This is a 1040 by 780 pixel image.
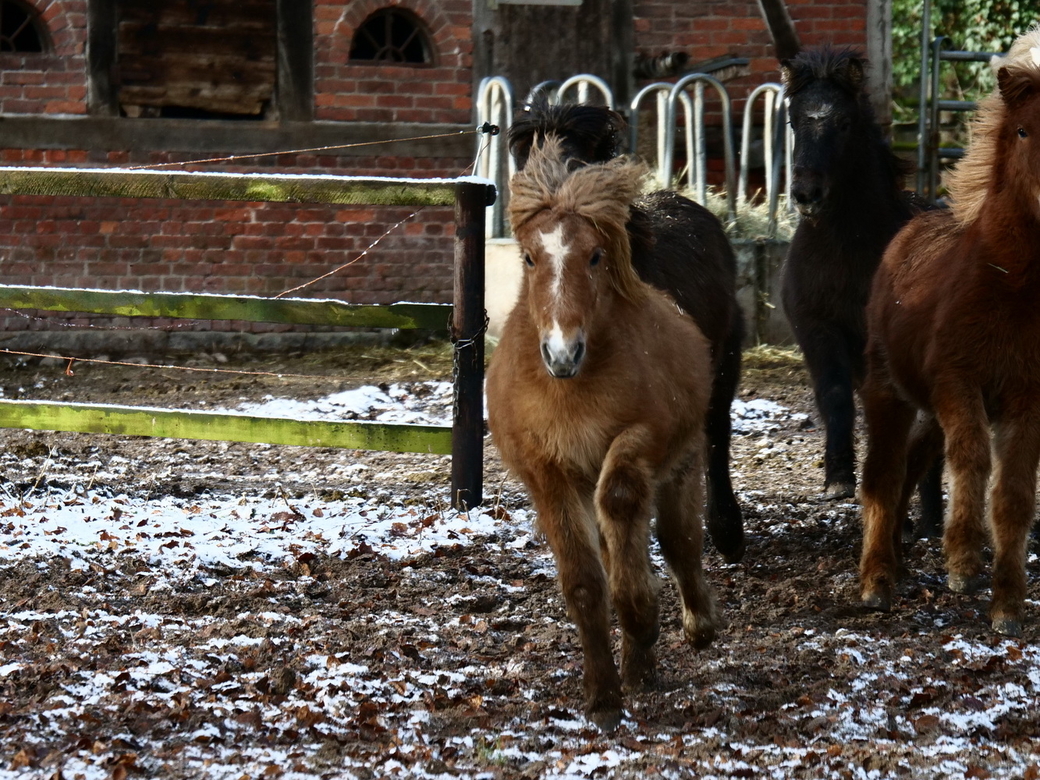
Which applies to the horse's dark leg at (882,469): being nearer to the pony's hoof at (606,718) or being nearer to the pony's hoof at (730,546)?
the pony's hoof at (730,546)

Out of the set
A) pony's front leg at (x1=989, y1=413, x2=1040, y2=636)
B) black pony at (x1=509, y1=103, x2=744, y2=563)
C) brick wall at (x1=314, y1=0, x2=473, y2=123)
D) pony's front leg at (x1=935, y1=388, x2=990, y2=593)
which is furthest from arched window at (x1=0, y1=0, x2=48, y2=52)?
pony's front leg at (x1=989, y1=413, x2=1040, y2=636)

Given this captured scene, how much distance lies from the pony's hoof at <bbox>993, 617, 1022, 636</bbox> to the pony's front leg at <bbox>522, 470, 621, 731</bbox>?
4.94 ft

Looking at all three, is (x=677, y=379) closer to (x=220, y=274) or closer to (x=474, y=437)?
(x=474, y=437)

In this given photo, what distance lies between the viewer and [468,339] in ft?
21.0

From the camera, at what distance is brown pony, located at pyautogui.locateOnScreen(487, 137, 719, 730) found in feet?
13.0

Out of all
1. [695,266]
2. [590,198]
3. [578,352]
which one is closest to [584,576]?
[578,352]

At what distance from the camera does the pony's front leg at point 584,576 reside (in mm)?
3951

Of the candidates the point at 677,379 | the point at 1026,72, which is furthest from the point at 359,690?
the point at 1026,72

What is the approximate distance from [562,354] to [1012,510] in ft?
6.31

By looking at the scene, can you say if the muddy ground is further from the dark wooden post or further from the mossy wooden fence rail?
the mossy wooden fence rail

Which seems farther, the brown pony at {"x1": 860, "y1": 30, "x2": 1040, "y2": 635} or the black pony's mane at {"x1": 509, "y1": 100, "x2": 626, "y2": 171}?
the black pony's mane at {"x1": 509, "y1": 100, "x2": 626, "y2": 171}

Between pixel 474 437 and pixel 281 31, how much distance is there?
586 cm

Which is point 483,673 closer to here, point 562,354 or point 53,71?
point 562,354

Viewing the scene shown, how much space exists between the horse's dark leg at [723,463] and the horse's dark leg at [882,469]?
2.40ft
